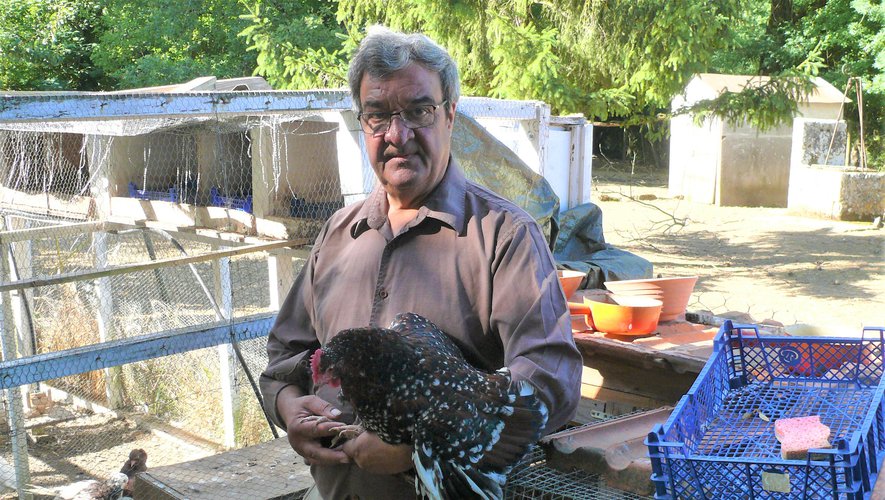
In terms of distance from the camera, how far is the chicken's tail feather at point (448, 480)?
149cm

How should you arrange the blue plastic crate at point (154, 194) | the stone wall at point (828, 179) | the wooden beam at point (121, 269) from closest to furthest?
1. the wooden beam at point (121, 269)
2. the blue plastic crate at point (154, 194)
3. the stone wall at point (828, 179)

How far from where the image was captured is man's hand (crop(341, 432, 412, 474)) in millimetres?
1564

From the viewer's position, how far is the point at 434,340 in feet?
5.17

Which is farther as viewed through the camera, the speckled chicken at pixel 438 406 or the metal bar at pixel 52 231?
the metal bar at pixel 52 231

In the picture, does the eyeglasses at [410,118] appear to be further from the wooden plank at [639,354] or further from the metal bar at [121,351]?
the metal bar at [121,351]

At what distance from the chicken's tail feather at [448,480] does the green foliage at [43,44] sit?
1510 centimetres

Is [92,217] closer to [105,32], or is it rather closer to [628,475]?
[628,475]

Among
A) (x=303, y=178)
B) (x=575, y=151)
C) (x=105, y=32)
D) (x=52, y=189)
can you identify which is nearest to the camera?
(x=303, y=178)

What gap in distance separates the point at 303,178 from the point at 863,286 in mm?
7394

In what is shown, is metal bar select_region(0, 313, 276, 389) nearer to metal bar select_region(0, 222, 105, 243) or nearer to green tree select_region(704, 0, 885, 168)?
metal bar select_region(0, 222, 105, 243)

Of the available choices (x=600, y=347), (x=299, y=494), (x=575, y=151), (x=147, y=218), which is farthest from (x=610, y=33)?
(x=299, y=494)

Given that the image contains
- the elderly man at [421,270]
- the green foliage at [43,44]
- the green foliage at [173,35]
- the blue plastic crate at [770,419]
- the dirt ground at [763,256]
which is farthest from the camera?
the green foliage at [173,35]

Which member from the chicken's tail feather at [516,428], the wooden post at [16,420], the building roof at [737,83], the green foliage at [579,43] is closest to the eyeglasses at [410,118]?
the chicken's tail feather at [516,428]

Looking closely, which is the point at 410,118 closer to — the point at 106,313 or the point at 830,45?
the point at 106,313
